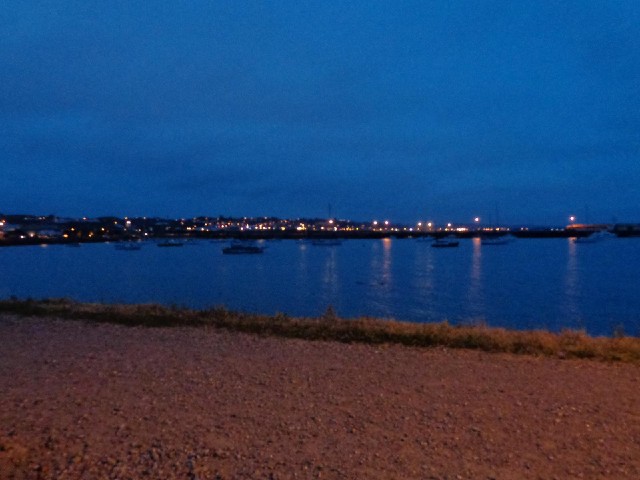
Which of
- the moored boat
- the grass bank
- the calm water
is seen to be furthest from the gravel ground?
the moored boat

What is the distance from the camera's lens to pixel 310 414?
251 inches

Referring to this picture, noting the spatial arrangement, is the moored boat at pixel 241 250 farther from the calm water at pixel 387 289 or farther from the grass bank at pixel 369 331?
the grass bank at pixel 369 331

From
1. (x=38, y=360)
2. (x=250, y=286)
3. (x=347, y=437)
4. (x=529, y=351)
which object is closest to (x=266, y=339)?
(x=38, y=360)

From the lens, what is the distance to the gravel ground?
5.02 metres

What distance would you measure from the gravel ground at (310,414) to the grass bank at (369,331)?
0.73 m

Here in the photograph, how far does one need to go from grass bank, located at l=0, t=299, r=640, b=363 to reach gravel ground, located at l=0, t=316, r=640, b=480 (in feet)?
2.39

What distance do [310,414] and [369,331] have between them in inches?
215

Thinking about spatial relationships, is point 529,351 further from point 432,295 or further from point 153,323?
point 432,295

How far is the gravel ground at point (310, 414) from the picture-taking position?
5.02 m

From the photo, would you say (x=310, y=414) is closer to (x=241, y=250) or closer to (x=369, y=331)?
(x=369, y=331)

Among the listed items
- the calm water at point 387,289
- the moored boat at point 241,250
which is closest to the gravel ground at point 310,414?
the calm water at point 387,289

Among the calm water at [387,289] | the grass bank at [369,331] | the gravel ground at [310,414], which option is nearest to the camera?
the gravel ground at [310,414]

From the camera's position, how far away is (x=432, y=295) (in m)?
39.0

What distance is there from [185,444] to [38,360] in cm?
455
